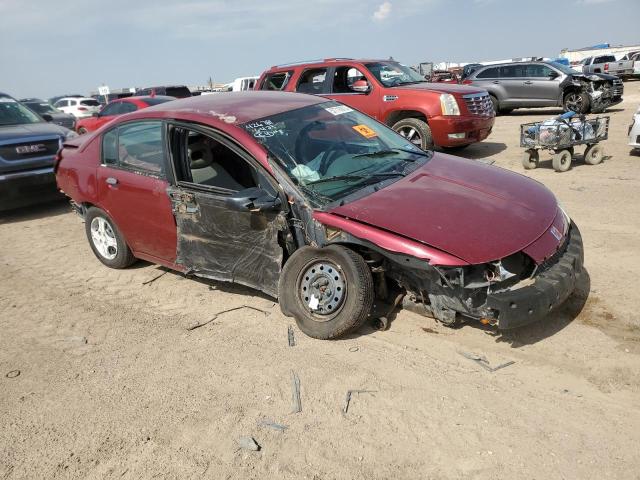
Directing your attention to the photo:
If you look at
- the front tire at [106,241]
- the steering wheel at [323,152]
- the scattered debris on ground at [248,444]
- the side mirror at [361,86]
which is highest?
the side mirror at [361,86]

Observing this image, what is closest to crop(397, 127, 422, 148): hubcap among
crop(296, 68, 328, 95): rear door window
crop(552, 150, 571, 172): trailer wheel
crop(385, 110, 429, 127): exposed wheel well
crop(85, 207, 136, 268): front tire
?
crop(385, 110, 429, 127): exposed wheel well

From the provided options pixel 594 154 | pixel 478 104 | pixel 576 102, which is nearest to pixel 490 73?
pixel 576 102

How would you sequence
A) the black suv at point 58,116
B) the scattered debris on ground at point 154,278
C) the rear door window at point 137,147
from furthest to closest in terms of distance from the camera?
the black suv at point 58,116
the scattered debris on ground at point 154,278
the rear door window at point 137,147

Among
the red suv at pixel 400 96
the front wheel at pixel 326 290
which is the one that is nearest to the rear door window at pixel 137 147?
the front wheel at pixel 326 290

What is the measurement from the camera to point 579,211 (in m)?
6.27

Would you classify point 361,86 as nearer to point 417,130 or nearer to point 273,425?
point 417,130

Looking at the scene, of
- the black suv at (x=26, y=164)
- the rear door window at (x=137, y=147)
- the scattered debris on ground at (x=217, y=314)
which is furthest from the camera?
the black suv at (x=26, y=164)

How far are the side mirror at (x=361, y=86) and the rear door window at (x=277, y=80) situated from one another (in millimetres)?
1342

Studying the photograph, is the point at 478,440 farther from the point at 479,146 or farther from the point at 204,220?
the point at 479,146

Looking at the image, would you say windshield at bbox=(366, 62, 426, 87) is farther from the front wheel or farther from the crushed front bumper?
the crushed front bumper

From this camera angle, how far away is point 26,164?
25.0 feet

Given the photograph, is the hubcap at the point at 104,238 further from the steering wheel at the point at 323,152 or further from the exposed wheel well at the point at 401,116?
the exposed wheel well at the point at 401,116

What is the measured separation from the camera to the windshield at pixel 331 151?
152 inches

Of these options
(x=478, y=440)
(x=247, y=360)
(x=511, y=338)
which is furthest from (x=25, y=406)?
(x=511, y=338)
